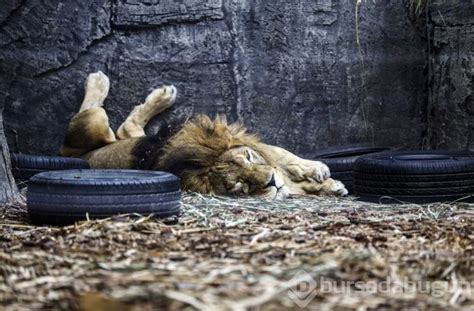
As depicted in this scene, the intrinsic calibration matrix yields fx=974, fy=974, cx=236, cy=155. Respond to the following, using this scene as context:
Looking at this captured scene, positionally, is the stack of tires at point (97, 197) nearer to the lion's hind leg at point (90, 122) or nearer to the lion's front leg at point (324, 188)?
the lion's front leg at point (324, 188)

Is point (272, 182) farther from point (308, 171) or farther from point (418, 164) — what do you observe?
point (418, 164)

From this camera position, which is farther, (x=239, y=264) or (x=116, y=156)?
(x=116, y=156)

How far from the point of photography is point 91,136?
7.92 meters

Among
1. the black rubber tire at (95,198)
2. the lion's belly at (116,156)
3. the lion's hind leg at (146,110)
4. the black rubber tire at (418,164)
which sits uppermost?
the lion's hind leg at (146,110)

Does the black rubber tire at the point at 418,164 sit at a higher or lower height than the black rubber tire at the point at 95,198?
lower

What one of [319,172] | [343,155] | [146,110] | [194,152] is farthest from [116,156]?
[343,155]

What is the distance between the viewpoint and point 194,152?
23.5 ft

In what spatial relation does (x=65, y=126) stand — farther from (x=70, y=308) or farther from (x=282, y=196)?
(x=70, y=308)

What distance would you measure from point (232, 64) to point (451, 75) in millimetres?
1874

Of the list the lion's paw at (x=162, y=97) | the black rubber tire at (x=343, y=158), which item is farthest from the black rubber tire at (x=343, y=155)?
the lion's paw at (x=162, y=97)

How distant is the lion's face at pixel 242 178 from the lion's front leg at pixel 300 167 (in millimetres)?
431

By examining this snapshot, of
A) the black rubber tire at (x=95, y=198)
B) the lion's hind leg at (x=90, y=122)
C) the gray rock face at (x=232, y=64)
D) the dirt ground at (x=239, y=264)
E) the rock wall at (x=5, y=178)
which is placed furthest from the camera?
the gray rock face at (x=232, y=64)

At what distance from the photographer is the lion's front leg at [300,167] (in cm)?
754

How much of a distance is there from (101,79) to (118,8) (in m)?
0.62
